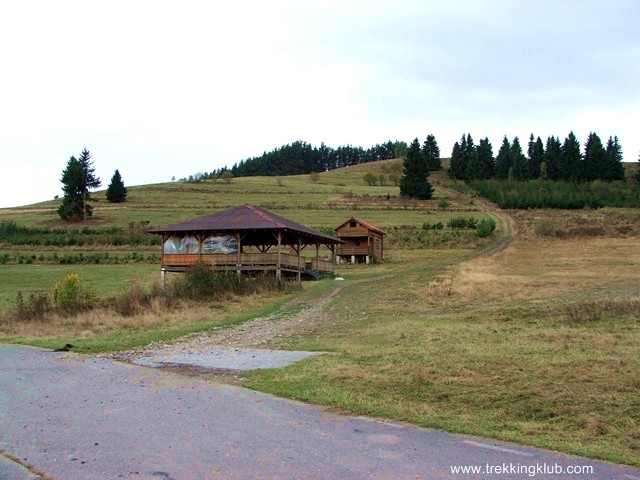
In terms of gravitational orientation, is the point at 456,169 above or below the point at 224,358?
above

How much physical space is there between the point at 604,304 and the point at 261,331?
29.3ft

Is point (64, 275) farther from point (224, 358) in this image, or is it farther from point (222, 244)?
point (224, 358)

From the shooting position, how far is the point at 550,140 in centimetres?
14888

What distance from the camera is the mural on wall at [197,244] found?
35.9 m

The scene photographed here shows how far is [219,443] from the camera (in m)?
6.38

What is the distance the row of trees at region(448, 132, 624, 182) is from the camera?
111625 mm

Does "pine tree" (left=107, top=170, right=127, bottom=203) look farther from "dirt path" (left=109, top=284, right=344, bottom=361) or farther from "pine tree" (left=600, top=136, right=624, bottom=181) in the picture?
"pine tree" (left=600, top=136, right=624, bottom=181)

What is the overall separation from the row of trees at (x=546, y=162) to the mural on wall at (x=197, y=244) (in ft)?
289

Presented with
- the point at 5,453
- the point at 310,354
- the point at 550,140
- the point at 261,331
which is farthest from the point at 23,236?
the point at 550,140

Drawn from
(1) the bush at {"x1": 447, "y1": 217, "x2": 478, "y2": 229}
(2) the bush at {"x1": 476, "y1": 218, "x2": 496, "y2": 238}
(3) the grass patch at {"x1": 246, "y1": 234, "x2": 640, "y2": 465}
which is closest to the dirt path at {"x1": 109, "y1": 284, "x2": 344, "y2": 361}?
(3) the grass patch at {"x1": 246, "y1": 234, "x2": 640, "y2": 465}

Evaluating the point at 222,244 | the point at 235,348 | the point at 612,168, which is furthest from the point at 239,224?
the point at 612,168

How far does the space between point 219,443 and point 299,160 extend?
561 feet

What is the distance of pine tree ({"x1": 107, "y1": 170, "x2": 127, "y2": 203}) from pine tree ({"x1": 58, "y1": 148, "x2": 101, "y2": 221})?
10614mm

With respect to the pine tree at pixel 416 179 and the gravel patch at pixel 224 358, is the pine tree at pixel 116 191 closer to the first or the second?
the pine tree at pixel 416 179
